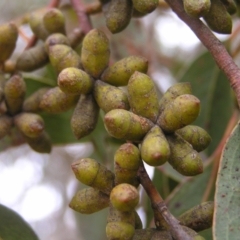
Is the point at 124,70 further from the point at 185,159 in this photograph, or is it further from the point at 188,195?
the point at 188,195

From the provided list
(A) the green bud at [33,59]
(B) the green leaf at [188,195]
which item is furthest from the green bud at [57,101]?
(B) the green leaf at [188,195]

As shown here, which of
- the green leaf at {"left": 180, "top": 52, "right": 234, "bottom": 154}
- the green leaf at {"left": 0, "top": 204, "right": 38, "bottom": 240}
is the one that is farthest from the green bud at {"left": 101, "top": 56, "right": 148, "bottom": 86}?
the green leaf at {"left": 180, "top": 52, "right": 234, "bottom": 154}

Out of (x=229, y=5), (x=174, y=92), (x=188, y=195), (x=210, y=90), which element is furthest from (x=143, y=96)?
(x=210, y=90)

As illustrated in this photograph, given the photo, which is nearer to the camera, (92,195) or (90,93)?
(92,195)

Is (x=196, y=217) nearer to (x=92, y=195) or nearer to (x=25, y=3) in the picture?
(x=92, y=195)

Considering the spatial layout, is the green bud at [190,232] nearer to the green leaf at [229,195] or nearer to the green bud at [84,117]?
the green leaf at [229,195]

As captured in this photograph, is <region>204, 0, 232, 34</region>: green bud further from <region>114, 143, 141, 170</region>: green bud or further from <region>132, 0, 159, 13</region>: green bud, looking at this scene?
<region>114, 143, 141, 170</region>: green bud

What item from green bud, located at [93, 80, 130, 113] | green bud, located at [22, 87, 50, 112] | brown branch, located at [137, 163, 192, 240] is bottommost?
brown branch, located at [137, 163, 192, 240]

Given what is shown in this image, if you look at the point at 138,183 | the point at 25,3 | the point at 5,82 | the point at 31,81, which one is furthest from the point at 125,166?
the point at 25,3
